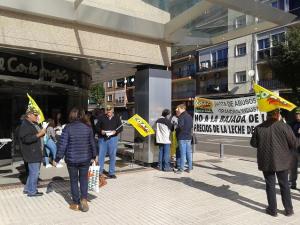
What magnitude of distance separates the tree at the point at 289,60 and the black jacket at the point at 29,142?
20711 mm

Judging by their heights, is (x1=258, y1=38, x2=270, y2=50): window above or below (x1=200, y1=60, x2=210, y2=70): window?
above

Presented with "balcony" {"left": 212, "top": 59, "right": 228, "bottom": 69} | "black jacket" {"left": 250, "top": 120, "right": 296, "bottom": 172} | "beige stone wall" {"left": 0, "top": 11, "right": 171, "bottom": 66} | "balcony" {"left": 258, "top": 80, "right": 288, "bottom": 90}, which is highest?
"balcony" {"left": 212, "top": 59, "right": 228, "bottom": 69}

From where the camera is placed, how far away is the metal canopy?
8281mm

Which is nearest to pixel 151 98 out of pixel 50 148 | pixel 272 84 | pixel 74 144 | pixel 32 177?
pixel 50 148

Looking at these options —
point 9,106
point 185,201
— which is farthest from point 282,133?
point 9,106

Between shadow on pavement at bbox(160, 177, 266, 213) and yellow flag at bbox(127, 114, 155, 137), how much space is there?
5.10 feet

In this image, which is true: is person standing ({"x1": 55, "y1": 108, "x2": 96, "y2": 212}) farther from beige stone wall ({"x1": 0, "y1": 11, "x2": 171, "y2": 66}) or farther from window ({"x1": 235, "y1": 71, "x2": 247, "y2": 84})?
window ({"x1": 235, "y1": 71, "x2": 247, "y2": 84})

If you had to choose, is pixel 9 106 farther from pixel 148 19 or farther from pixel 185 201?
pixel 185 201

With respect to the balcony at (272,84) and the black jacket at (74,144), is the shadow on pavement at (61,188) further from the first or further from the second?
the balcony at (272,84)

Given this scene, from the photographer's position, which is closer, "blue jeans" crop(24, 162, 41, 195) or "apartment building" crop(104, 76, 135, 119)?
"blue jeans" crop(24, 162, 41, 195)

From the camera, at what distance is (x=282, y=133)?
20.0 feet

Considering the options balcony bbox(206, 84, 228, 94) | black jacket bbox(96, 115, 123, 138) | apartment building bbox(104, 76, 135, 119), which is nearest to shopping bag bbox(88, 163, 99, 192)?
black jacket bbox(96, 115, 123, 138)

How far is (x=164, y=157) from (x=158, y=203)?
3.35 metres

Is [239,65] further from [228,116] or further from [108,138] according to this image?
[108,138]
